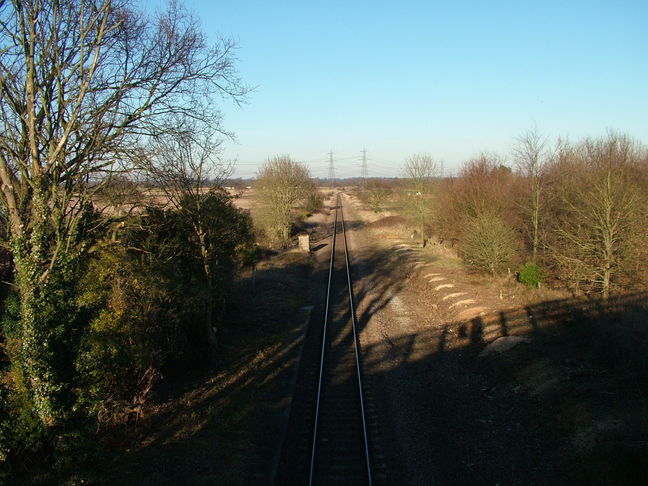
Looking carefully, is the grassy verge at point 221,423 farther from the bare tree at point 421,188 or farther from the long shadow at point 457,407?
the bare tree at point 421,188

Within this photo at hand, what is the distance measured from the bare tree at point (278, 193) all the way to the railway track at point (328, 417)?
21.7 meters

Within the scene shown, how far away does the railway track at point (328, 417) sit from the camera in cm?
816

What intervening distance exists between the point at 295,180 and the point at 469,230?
2110 centimetres

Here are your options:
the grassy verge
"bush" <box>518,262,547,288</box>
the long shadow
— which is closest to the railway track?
the long shadow

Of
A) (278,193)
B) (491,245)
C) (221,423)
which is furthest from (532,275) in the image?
(278,193)

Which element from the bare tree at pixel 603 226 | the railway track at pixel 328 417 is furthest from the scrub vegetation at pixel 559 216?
the railway track at pixel 328 417

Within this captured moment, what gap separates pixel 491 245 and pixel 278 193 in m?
19.9

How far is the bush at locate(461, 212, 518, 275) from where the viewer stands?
77.0 ft

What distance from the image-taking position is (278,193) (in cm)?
3912

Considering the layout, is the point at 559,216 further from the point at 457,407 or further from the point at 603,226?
the point at 457,407

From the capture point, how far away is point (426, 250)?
34.6 meters

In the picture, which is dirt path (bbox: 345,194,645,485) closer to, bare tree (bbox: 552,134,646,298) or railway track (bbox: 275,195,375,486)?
railway track (bbox: 275,195,375,486)

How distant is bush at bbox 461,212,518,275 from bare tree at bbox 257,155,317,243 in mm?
17341

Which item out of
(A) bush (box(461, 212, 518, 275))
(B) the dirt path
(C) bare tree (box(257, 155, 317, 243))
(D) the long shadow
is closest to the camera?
(D) the long shadow
